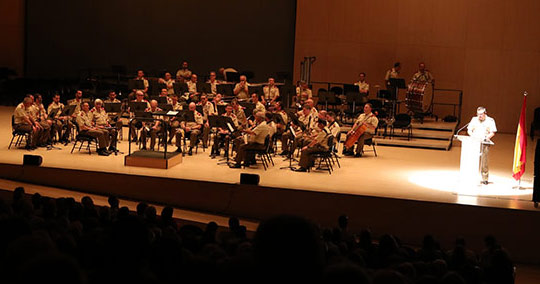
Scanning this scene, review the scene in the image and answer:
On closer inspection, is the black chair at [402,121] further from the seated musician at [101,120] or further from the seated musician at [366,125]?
the seated musician at [101,120]

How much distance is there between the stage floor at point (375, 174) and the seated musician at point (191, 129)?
317 millimetres

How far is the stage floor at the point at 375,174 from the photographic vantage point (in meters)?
11.0

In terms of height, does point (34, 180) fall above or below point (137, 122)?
below

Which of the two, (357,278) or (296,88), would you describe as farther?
(296,88)

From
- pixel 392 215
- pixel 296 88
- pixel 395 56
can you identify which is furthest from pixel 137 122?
pixel 395 56

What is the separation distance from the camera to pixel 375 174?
12898 mm

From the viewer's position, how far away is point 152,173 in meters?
12.2

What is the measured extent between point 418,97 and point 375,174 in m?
5.38

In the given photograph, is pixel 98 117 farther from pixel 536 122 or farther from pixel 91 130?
pixel 536 122

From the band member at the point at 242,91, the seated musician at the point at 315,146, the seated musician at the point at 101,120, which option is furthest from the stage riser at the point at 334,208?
the band member at the point at 242,91

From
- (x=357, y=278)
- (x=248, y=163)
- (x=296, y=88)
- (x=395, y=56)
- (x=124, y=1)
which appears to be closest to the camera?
(x=357, y=278)

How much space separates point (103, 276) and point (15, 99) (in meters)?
20.1

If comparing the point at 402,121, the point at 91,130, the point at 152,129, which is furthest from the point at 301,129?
the point at 91,130

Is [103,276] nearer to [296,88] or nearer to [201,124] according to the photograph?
[201,124]
